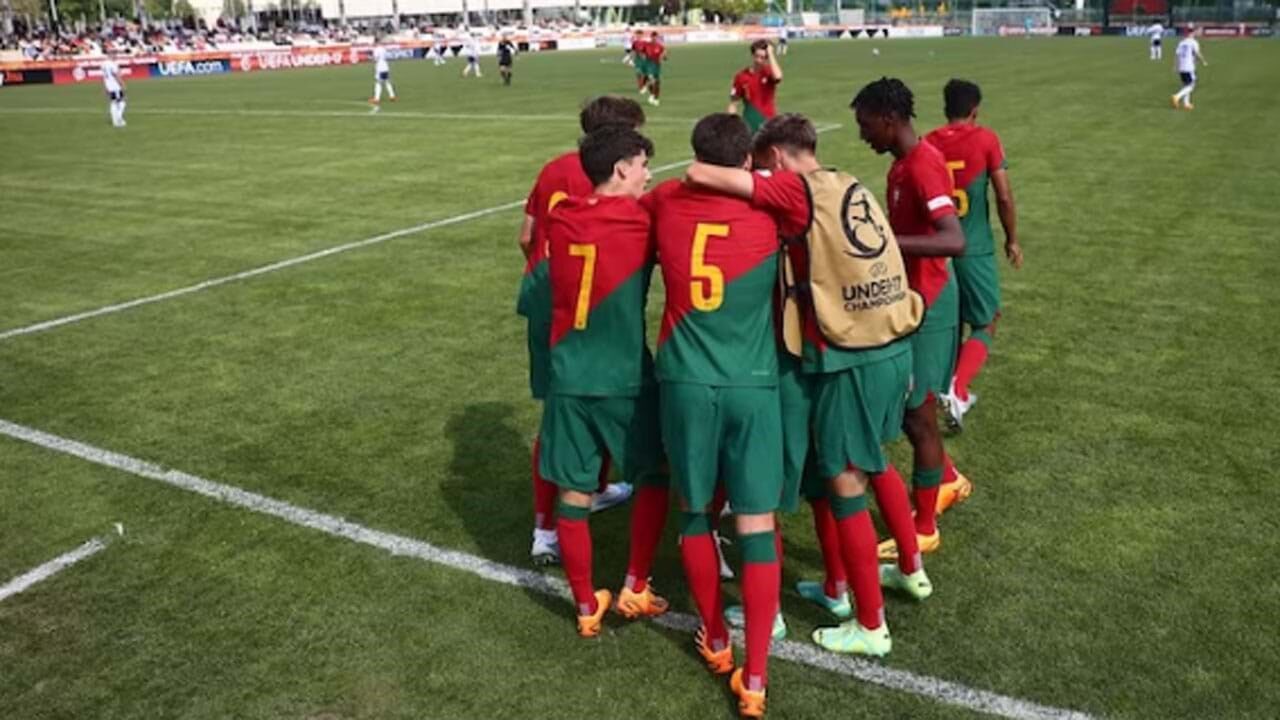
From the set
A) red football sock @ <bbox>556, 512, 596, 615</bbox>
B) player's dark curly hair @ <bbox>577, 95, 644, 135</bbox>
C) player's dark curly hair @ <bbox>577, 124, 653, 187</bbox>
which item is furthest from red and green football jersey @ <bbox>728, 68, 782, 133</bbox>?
red football sock @ <bbox>556, 512, 596, 615</bbox>

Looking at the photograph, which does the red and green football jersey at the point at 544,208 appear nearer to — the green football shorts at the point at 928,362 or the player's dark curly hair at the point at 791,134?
the player's dark curly hair at the point at 791,134

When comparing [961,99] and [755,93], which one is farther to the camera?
[755,93]

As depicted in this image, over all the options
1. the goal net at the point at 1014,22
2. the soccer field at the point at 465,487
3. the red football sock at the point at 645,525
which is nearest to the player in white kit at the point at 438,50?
the goal net at the point at 1014,22

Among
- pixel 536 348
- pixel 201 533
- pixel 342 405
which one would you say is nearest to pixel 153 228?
pixel 342 405

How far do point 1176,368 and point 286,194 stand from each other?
41.9ft

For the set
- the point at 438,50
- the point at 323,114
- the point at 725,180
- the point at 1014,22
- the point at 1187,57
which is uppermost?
the point at 1014,22

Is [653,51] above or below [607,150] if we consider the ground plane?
above

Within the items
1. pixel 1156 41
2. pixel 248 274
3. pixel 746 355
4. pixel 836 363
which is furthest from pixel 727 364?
pixel 1156 41

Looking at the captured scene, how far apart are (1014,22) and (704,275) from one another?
279 feet

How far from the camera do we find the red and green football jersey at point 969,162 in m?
5.66

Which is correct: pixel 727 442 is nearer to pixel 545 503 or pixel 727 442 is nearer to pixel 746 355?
pixel 746 355

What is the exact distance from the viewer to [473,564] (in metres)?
4.99

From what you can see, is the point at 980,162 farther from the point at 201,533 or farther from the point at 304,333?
the point at 304,333

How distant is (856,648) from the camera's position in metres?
4.16
